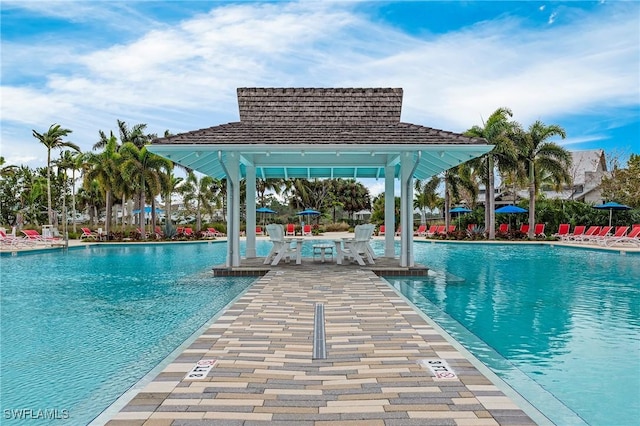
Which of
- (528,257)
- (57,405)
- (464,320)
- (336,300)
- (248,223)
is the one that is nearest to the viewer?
(57,405)

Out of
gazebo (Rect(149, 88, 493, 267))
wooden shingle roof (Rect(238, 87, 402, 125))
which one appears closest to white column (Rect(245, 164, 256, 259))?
gazebo (Rect(149, 88, 493, 267))

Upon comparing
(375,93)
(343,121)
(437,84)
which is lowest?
(343,121)

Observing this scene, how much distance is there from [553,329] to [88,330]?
255 inches

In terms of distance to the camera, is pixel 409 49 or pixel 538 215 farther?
pixel 538 215

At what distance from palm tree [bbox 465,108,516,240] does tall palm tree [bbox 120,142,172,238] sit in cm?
1900

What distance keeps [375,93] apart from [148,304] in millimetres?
9066

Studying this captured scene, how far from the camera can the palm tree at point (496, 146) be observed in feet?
87.5

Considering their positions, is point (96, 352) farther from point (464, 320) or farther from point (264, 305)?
point (464, 320)

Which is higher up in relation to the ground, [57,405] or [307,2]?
[307,2]

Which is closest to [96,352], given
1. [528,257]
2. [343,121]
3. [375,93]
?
[343,121]

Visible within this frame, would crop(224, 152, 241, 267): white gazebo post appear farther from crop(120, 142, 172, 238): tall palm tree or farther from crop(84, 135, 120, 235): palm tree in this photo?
crop(84, 135, 120, 235): palm tree

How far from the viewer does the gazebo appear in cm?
1127

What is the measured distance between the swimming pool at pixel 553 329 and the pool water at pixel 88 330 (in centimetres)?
364

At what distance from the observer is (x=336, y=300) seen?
7918mm
